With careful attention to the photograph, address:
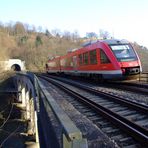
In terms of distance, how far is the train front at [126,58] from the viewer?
2053 cm

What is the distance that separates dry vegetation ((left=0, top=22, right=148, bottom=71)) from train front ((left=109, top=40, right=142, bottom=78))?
87477 mm

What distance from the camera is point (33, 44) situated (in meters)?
155

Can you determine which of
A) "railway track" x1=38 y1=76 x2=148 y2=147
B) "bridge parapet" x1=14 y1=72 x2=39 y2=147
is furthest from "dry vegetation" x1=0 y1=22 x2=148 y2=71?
"railway track" x1=38 y1=76 x2=148 y2=147

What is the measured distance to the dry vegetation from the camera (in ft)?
411

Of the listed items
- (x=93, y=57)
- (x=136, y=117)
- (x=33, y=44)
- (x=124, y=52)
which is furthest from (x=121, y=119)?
(x=33, y=44)

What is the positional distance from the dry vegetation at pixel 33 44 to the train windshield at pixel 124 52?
87.5 metres

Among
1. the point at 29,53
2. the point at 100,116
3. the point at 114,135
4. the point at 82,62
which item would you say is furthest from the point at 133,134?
the point at 29,53

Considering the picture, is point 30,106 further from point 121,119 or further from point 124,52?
point 121,119

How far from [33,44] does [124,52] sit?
13553 centimetres

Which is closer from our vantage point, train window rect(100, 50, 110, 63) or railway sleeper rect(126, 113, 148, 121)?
railway sleeper rect(126, 113, 148, 121)

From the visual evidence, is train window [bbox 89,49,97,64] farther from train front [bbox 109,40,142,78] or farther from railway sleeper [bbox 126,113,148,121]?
railway sleeper [bbox 126,113,148,121]

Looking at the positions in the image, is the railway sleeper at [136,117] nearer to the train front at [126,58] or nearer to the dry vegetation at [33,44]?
the train front at [126,58]

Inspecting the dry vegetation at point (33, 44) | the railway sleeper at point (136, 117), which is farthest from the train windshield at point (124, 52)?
the dry vegetation at point (33, 44)

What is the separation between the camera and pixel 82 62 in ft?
90.2
